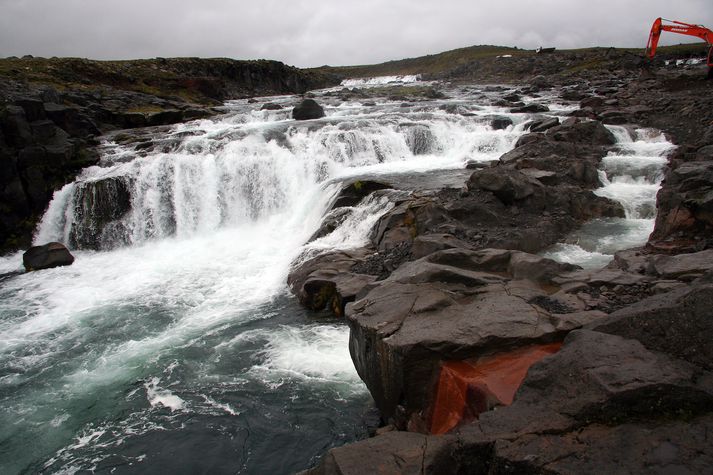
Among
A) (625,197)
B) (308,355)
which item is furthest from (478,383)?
(625,197)

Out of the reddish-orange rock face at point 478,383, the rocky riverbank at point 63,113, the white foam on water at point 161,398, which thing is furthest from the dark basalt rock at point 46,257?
the reddish-orange rock face at point 478,383

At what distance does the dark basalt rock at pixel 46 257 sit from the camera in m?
20.7

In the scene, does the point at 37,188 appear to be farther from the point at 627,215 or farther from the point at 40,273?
the point at 627,215

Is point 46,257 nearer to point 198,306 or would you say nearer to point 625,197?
point 198,306

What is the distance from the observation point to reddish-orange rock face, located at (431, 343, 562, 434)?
6.27 m

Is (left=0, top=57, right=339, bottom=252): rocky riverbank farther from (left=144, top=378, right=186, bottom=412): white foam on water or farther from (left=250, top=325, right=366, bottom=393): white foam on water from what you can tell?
(left=250, top=325, right=366, bottom=393): white foam on water

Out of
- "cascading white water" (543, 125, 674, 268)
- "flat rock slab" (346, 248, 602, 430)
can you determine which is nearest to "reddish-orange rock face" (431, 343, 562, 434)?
"flat rock slab" (346, 248, 602, 430)

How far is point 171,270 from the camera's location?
64.8 ft

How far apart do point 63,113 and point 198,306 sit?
21629 mm

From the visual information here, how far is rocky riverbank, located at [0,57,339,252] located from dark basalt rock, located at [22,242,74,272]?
3360mm

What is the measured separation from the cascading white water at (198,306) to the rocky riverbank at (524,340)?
1916 mm

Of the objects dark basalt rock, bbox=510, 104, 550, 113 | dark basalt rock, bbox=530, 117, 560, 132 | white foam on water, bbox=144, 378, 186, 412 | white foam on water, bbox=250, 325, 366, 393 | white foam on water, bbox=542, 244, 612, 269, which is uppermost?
dark basalt rock, bbox=510, 104, 550, 113

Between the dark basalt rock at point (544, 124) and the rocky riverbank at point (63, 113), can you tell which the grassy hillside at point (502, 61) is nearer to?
the rocky riverbank at point (63, 113)

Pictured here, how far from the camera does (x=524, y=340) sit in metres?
7.16
